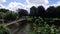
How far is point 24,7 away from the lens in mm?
3176

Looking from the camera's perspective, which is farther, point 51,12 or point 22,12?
point 22,12

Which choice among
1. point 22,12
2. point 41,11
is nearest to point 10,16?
point 22,12

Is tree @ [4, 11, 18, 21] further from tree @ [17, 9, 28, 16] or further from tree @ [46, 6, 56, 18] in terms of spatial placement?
tree @ [46, 6, 56, 18]

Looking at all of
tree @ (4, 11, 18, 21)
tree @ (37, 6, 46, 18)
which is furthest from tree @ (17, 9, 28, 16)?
tree @ (37, 6, 46, 18)

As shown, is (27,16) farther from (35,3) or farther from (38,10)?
(35,3)

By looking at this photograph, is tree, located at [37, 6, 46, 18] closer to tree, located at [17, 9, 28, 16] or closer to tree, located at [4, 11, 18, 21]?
tree, located at [17, 9, 28, 16]

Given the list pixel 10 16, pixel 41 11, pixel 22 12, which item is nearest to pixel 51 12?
pixel 41 11

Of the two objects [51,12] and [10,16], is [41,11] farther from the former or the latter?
[10,16]

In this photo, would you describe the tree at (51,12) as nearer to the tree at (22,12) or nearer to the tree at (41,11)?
the tree at (41,11)

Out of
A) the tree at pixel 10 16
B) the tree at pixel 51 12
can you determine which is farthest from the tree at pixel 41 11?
the tree at pixel 10 16

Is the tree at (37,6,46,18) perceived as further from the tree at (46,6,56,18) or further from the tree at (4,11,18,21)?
the tree at (4,11,18,21)

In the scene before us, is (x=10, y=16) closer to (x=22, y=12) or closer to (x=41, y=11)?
(x=22, y=12)

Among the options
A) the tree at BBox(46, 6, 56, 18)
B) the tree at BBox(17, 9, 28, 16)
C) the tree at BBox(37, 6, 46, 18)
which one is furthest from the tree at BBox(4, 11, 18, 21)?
the tree at BBox(46, 6, 56, 18)

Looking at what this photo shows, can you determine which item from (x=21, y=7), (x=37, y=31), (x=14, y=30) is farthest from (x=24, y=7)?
(x=37, y=31)
